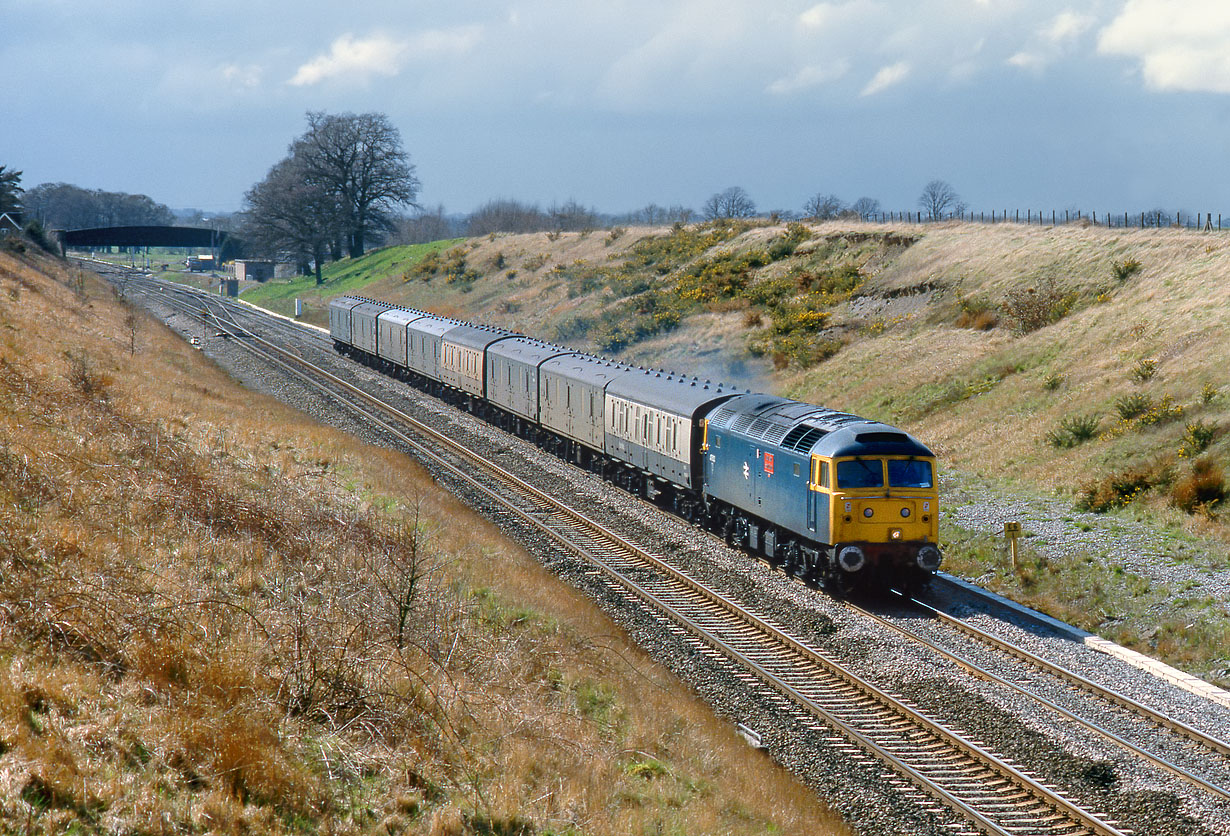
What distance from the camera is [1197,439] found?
2519cm

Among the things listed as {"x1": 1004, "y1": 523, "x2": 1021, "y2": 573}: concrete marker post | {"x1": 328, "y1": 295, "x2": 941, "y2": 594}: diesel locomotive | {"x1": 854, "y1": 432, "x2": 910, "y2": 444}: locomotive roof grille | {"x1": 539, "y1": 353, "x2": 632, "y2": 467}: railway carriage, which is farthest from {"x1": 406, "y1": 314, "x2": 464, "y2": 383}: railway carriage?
{"x1": 1004, "y1": 523, "x2": 1021, "y2": 573}: concrete marker post

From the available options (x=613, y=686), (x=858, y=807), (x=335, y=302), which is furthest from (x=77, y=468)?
(x=335, y=302)

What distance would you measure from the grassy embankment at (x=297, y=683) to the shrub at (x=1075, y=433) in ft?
50.5

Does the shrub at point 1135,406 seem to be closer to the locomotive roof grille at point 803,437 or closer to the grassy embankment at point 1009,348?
the grassy embankment at point 1009,348

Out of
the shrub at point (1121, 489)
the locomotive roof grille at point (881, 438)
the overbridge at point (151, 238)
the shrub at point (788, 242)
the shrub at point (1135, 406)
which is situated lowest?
the shrub at point (1121, 489)

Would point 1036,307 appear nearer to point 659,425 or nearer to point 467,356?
point 659,425

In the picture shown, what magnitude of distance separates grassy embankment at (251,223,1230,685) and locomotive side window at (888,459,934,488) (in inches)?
111

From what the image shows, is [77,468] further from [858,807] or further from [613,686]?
[858,807]

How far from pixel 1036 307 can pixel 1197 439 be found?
54.2 feet

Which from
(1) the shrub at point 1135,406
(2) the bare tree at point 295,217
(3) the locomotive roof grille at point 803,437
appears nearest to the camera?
(3) the locomotive roof grille at point 803,437

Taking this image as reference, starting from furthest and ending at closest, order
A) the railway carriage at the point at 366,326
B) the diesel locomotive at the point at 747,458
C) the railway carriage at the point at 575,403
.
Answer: the railway carriage at the point at 366,326 < the railway carriage at the point at 575,403 < the diesel locomotive at the point at 747,458

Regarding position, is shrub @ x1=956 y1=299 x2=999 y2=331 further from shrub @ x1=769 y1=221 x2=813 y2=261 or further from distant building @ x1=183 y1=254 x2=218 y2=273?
distant building @ x1=183 y1=254 x2=218 y2=273

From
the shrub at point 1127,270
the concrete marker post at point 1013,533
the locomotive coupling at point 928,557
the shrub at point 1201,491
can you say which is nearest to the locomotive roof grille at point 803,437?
the locomotive coupling at point 928,557

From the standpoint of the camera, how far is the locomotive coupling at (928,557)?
65.4ft
